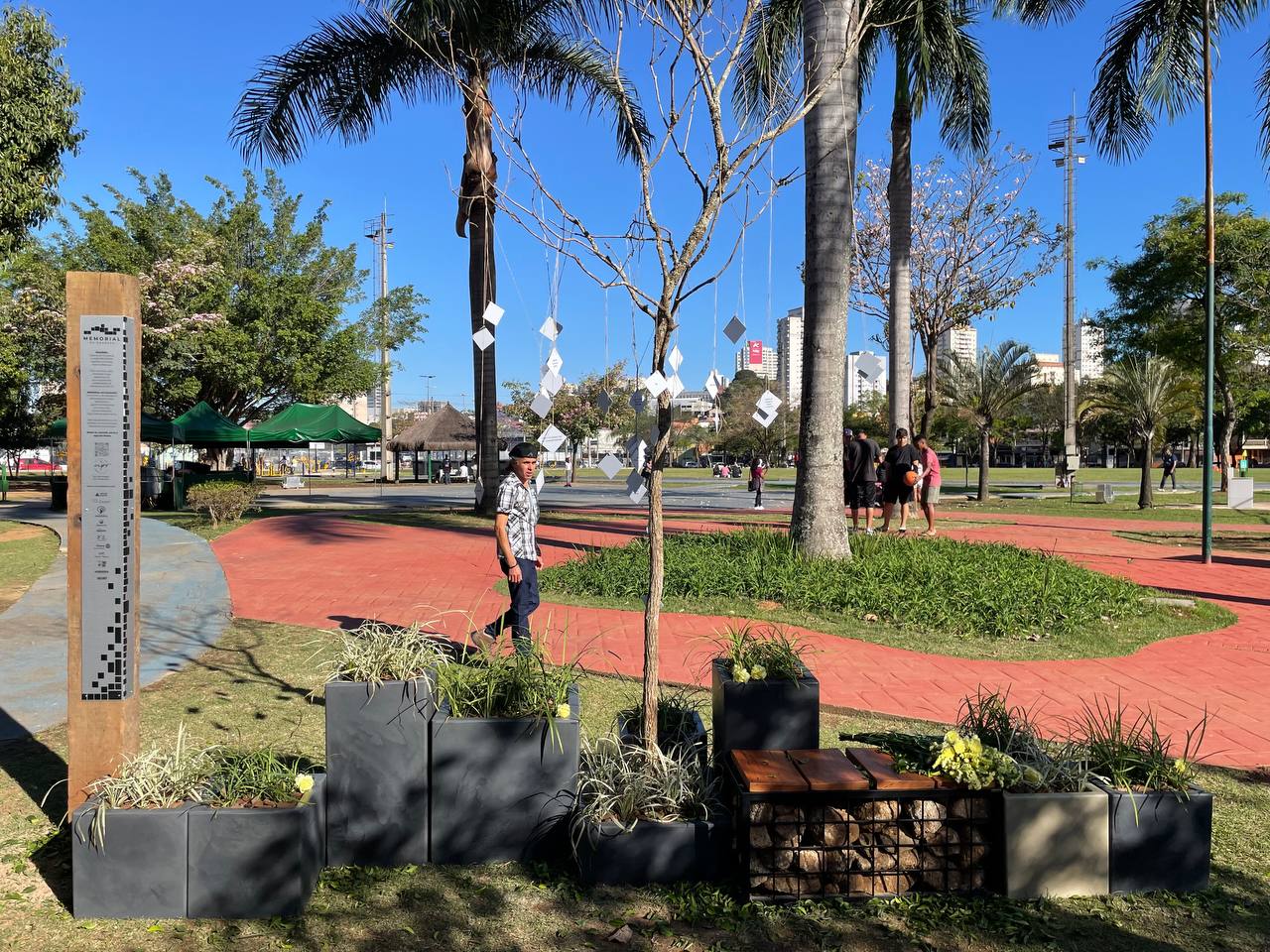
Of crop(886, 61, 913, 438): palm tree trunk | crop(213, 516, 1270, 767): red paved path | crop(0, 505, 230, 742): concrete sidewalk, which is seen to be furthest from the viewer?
crop(886, 61, 913, 438): palm tree trunk

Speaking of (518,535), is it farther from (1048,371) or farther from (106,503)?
(1048,371)

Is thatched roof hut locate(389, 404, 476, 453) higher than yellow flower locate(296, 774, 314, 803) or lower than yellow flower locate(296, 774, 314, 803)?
higher

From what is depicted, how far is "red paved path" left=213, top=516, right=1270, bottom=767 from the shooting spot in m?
5.55

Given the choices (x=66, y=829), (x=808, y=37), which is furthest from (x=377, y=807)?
(x=808, y=37)

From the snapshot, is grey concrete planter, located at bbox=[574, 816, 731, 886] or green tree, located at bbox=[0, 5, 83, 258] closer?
grey concrete planter, located at bbox=[574, 816, 731, 886]

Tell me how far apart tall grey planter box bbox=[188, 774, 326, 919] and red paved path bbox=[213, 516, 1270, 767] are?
2236 millimetres

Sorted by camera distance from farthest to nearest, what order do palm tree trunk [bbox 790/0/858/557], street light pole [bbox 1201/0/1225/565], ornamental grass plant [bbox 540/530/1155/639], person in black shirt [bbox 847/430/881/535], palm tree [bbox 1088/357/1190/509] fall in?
palm tree [bbox 1088/357/1190/509]
person in black shirt [bbox 847/430/881/535]
street light pole [bbox 1201/0/1225/565]
palm tree trunk [bbox 790/0/858/557]
ornamental grass plant [bbox 540/530/1155/639]

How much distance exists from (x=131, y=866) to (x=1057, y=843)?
10.3 ft

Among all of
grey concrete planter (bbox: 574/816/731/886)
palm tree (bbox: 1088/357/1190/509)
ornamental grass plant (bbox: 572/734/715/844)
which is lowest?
grey concrete planter (bbox: 574/816/731/886)

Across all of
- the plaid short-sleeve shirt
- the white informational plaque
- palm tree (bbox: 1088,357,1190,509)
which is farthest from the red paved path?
palm tree (bbox: 1088,357,1190,509)

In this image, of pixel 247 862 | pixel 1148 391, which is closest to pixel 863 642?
pixel 247 862

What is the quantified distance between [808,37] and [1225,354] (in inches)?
799

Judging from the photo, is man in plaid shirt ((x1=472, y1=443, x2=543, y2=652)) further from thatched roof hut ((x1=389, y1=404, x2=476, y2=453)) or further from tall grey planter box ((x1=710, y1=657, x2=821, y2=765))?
thatched roof hut ((x1=389, y1=404, x2=476, y2=453))

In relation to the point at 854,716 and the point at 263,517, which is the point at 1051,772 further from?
the point at 263,517
